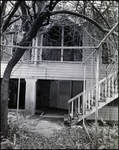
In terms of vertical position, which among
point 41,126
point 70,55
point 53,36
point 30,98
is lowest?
point 41,126

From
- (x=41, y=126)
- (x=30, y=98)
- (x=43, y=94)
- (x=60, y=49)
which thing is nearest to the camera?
(x=41, y=126)

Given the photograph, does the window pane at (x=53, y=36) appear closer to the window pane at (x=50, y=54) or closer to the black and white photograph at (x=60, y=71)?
the black and white photograph at (x=60, y=71)

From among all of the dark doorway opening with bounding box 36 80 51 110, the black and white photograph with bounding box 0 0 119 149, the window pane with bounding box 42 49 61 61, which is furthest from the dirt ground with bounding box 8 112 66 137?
the dark doorway opening with bounding box 36 80 51 110

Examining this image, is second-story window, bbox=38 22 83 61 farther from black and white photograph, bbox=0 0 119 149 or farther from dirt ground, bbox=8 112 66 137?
dirt ground, bbox=8 112 66 137

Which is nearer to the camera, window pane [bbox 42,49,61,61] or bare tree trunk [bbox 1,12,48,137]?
bare tree trunk [bbox 1,12,48,137]

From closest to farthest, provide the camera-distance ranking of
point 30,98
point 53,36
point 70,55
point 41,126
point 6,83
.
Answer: point 6,83, point 41,126, point 30,98, point 70,55, point 53,36

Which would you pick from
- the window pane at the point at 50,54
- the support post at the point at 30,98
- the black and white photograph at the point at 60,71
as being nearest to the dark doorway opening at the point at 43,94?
the black and white photograph at the point at 60,71

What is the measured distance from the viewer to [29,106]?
9.13 meters

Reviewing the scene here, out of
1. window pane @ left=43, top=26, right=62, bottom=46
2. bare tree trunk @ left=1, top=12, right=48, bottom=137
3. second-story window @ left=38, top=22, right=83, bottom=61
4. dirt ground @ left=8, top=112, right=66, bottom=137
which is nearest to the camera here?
bare tree trunk @ left=1, top=12, right=48, bottom=137

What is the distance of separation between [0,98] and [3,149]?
53.4 inches

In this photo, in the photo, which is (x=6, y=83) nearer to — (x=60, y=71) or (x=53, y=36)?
(x=60, y=71)

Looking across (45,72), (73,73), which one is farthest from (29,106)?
(73,73)

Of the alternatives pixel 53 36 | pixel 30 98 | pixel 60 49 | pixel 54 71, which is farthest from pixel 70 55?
pixel 30 98

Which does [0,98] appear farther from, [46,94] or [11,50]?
[46,94]
